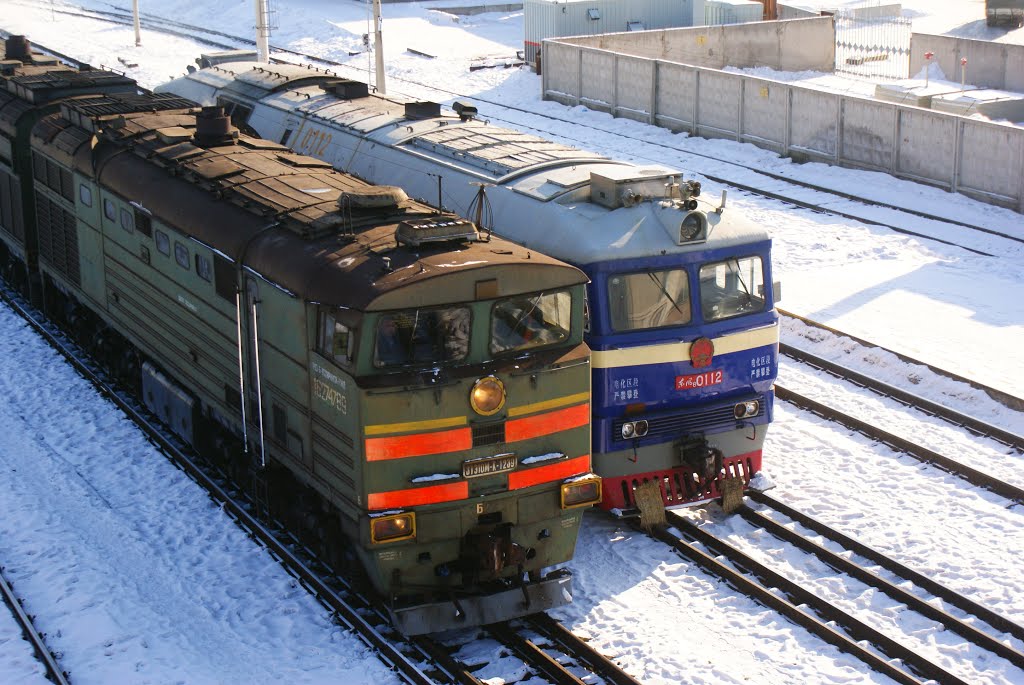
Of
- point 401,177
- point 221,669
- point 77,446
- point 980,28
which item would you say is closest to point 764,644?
point 221,669

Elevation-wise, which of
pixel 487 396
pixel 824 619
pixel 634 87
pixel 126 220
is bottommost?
pixel 824 619

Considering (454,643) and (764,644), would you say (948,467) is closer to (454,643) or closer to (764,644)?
(764,644)

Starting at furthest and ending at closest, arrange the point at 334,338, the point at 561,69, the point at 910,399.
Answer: the point at 561,69 < the point at 910,399 < the point at 334,338

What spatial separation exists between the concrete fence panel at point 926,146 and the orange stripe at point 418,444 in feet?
63.7

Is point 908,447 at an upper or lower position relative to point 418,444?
lower

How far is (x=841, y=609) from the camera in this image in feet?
40.8

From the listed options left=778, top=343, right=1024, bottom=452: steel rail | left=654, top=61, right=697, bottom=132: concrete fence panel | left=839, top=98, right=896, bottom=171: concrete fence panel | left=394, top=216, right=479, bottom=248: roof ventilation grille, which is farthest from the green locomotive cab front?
left=654, top=61, right=697, bottom=132: concrete fence panel

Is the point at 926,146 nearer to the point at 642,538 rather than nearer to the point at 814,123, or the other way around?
the point at 814,123

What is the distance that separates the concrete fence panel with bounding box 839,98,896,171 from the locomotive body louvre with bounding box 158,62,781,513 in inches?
616

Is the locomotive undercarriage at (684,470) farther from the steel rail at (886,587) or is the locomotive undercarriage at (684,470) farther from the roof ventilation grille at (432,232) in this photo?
the roof ventilation grille at (432,232)

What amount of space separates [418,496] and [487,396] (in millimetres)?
1077

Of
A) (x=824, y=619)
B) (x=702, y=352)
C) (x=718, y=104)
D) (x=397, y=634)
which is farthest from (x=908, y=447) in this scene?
(x=718, y=104)

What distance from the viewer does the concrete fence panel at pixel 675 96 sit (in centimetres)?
3394

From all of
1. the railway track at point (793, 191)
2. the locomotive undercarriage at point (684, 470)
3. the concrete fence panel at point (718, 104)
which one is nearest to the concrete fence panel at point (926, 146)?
the railway track at point (793, 191)
